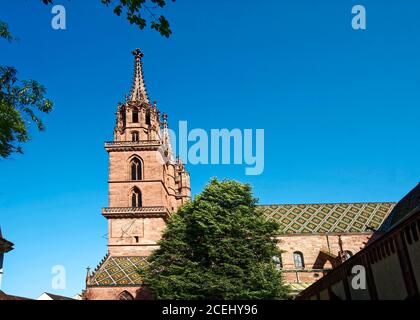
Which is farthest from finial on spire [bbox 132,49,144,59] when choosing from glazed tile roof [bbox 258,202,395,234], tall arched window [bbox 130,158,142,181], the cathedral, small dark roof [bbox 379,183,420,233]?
small dark roof [bbox 379,183,420,233]

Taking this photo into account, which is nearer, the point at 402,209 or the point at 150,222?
the point at 402,209

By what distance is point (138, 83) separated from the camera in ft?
183

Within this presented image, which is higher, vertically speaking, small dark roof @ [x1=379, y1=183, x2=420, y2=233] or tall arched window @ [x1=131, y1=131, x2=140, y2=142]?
tall arched window @ [x1=131, y1=131, x2=140, y2=142]

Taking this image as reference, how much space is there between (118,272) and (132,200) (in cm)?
893

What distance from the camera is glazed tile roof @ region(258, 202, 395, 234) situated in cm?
4581

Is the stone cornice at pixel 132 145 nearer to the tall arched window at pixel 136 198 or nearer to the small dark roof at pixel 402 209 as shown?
the tall arched window at pixel 136 198

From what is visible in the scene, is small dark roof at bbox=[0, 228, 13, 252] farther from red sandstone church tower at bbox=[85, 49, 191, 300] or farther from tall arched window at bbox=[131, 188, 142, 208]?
tall arched window at bbox=[131, 188, 142, 208]

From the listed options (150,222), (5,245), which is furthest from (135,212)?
(5,245)

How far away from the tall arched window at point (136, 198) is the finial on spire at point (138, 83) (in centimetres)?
1280

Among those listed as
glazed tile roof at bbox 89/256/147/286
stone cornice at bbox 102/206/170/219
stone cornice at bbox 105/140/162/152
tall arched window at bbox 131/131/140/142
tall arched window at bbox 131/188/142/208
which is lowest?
glazed tile roof at bbox 89/256/147/286

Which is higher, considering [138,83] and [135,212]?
[138,83]

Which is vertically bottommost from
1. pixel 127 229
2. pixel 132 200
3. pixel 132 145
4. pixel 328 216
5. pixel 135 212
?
pixel 127 229

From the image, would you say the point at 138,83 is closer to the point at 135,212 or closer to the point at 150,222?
the point at 135,212
